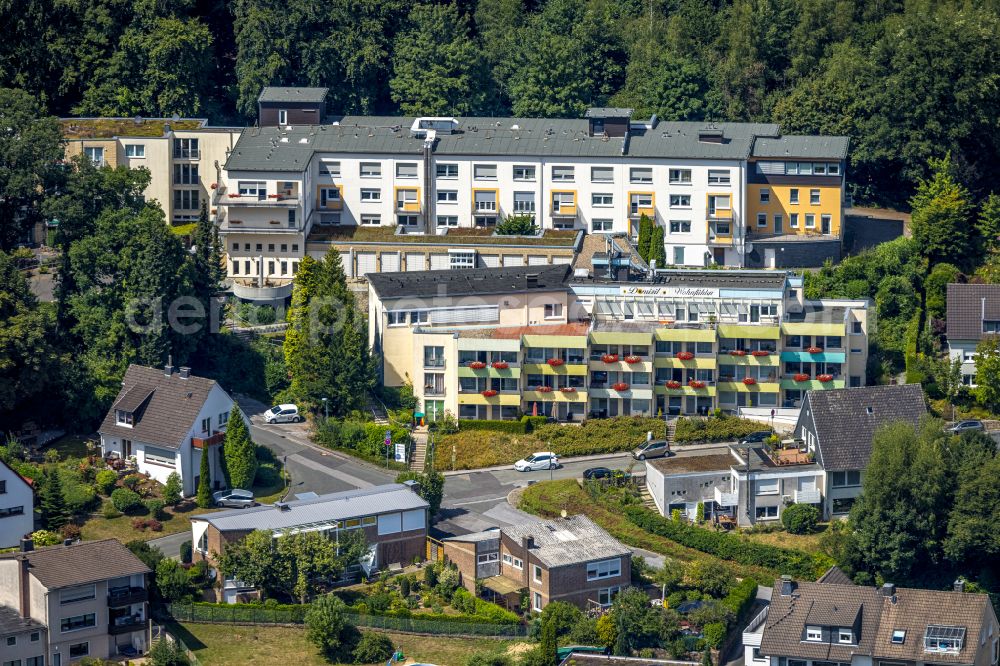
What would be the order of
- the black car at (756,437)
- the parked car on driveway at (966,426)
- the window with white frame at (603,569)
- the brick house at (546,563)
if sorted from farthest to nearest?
the black car at (756,437), the parked car on driveway at (966,426), the window with white frame at (603,569), the brick house at (546,563)

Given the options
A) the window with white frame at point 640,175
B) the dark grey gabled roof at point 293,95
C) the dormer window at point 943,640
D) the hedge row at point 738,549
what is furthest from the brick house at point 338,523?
the dark grey gabled roof at point 293,95

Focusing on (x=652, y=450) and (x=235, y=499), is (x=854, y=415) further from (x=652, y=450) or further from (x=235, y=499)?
(x=235, y=499)

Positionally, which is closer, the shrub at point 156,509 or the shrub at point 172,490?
the shrub at point 156,509

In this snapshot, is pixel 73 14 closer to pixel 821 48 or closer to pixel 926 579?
pixel 821 48

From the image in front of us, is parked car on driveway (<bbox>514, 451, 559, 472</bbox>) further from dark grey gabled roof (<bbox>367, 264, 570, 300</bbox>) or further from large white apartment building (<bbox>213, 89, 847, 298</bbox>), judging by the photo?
large white apartment building (<bbox>213, 89, 847, 298</bbox>)

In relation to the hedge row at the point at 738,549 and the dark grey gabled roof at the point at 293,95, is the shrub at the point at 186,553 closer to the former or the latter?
the hedge row at the point at 738,549

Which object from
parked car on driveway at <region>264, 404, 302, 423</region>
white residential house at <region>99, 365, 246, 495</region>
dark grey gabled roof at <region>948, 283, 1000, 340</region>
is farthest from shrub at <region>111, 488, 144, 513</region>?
dark grey gabled roof at <region>948, 283, 1000, 340</region>
